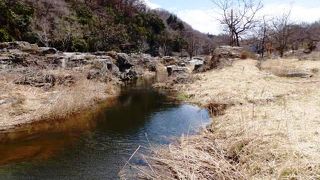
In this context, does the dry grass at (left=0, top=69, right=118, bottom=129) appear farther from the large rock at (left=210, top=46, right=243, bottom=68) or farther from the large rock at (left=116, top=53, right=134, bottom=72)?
the large rock at (left=116, top=53, right=134, bottom=72)

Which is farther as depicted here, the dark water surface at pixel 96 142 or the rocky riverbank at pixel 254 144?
the dark water surface at pixel 96 142

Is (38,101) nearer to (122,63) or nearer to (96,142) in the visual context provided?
(96,142)

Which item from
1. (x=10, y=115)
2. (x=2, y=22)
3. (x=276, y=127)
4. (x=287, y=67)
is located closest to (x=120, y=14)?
(x=2, y=22)

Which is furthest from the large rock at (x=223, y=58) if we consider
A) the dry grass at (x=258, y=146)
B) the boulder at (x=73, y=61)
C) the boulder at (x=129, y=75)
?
the dry grass at (x=258, y=146)

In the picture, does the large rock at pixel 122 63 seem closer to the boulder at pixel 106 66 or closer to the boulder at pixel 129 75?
the boulder at pixel 129 75

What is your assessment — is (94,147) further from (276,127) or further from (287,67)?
(287,67)

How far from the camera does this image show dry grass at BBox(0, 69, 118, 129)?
15.2m

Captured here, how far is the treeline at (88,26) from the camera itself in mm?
42062

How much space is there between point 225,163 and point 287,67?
63.6ft

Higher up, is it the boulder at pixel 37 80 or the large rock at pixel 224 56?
the large rock at pixel 224 56

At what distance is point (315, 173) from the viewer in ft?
22.0

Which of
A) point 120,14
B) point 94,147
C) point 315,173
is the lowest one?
point 94,147

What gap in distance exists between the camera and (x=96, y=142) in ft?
40.2

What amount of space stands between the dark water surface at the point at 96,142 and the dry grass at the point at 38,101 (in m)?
1.06
